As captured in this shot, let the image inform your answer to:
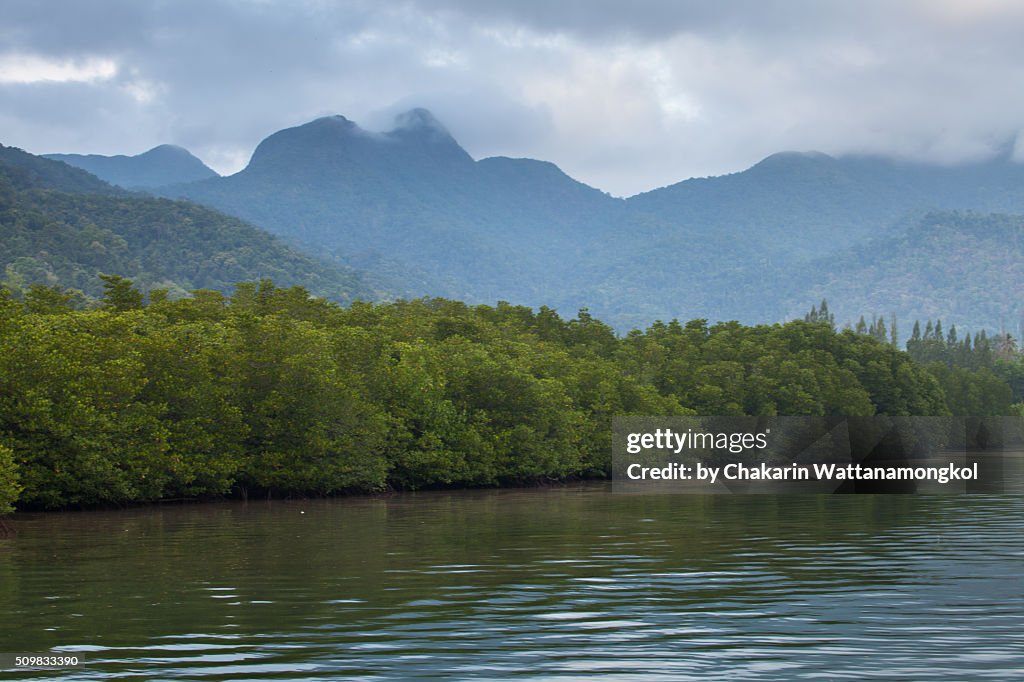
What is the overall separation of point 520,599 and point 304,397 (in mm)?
47688

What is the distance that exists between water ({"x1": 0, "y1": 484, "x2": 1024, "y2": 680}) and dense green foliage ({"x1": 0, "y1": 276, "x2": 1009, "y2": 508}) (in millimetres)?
A: 8634

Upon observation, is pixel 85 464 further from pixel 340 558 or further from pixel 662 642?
pixel 662 642

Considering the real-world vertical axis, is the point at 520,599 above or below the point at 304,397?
below

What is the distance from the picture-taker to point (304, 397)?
7500 cm

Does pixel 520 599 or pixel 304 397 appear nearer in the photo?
pixel 520 599

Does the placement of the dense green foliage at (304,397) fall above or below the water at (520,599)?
above

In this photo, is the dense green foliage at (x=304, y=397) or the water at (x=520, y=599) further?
the dense green foliage at (x=304, y=397)

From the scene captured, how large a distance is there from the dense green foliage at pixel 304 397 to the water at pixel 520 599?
28.3 ft

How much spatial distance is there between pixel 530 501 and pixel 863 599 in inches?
1752

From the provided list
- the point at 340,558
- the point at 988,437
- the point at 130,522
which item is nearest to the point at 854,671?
the point at 340,558

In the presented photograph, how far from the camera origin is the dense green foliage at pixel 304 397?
197 ft

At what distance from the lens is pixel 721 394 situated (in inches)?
4953

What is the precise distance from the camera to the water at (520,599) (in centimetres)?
2142

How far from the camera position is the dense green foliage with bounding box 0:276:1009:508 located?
2365 inches
